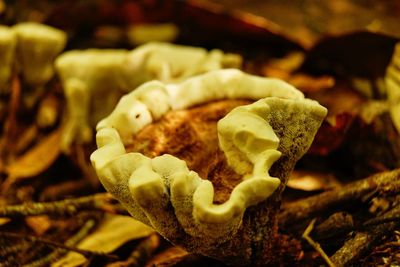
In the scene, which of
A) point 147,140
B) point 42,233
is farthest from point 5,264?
point 147,140

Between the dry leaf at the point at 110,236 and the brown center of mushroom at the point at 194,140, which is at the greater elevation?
the brown center of mushroom at the point at 194,140

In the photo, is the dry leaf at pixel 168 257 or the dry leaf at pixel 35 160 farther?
the dry leaf at pixel 35 160

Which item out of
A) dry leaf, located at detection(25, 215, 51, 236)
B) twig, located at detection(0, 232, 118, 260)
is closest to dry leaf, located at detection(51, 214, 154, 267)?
twig, located at detection(0, 232, 118, 260)

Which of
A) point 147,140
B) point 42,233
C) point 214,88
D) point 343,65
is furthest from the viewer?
point 343,65

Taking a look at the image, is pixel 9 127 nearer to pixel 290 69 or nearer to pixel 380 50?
pixel 290 69

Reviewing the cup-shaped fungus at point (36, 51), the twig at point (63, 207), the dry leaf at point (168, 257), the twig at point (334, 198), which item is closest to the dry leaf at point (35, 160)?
the cup-shaped fungus at point (36, 51)

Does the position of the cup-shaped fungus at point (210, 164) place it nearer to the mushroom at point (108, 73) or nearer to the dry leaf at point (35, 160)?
the mushroom at point (108, 73)

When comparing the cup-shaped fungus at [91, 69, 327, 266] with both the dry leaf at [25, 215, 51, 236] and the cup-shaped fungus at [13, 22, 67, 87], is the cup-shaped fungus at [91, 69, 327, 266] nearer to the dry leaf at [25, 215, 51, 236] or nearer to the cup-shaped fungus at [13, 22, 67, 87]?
the dry leaf at [25, 215, 51, 236]
